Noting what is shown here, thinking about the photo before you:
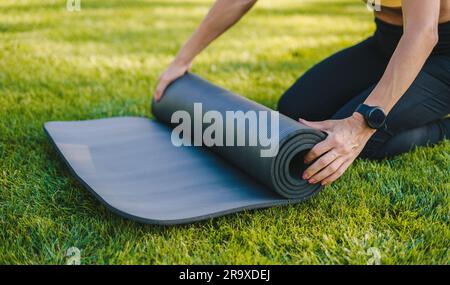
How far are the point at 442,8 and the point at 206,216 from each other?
1.45 m

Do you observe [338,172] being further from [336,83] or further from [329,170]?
[336,83]

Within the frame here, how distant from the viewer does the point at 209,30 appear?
2.98 m

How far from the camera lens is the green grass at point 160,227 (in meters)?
1.90

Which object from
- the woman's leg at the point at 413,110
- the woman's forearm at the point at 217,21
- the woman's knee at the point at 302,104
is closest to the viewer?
the woman's leg at the point at 413,110

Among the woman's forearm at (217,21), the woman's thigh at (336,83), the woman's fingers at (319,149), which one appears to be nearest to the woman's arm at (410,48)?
the woman's fingers at (319,149)

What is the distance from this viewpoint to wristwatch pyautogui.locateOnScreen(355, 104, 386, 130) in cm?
212

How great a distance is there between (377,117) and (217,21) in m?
1.16

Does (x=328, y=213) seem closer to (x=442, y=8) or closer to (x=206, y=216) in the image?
(x=206, y=216)

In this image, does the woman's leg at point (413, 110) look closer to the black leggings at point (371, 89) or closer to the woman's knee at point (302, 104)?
the black leggings at point (371, 89)

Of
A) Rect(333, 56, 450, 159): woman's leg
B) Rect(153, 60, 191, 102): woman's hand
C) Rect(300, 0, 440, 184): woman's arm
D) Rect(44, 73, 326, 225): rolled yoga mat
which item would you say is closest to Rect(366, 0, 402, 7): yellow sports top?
Rect(333, 56, 450, 159): woman's leg

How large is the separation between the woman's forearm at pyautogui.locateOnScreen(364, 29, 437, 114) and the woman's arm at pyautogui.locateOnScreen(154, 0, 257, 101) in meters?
1.00

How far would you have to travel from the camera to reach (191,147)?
274 cm

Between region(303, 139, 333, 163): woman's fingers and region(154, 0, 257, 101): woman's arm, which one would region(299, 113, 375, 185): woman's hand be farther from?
region(154, 0, 257, 101): woman's arm

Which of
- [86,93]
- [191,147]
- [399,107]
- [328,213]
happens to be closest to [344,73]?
[399,107]
